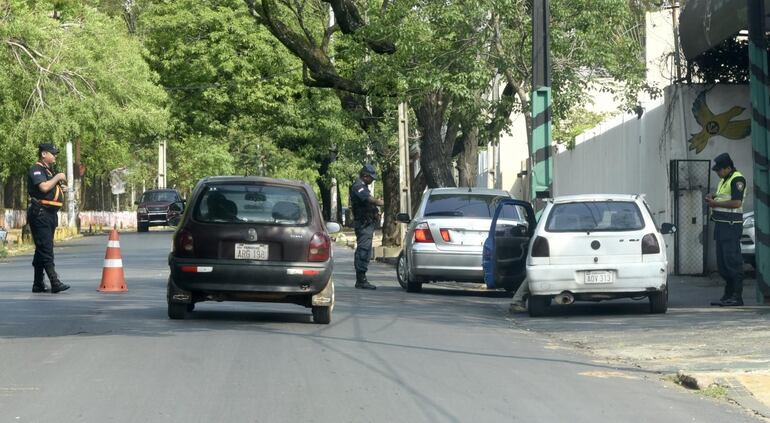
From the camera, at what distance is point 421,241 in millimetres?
19312

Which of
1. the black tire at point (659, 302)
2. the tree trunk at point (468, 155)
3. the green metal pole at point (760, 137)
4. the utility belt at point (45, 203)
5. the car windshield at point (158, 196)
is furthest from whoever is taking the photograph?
the car windshield at point (158, 196)

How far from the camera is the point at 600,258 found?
1518cm

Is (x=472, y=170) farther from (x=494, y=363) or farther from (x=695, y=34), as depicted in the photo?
(x=494, y=363)

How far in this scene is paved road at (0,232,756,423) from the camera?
330 inches

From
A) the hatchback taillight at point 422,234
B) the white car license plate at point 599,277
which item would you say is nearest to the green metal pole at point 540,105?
the hatchback taillight at point 422,234

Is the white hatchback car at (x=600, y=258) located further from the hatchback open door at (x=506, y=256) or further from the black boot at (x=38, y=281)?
the black boot at (x=38, y=281)

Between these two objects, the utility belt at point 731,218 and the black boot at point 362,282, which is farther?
the black boot at point 362,282

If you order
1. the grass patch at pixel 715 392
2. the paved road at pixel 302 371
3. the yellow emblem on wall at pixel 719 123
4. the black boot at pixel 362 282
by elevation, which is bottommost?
the grass patch at pixel 715 392

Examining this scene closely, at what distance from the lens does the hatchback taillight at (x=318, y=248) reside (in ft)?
45.0

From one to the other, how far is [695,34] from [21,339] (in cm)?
1160

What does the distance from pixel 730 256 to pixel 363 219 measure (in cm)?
634

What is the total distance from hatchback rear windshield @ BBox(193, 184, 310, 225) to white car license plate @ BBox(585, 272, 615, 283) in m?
3.48

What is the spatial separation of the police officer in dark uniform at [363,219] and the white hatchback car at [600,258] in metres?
5.22

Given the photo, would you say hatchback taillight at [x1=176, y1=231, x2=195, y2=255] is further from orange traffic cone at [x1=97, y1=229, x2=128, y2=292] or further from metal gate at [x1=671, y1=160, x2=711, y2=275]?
metal gate at [x1=671, y1=160, x2=711, y2=275]
